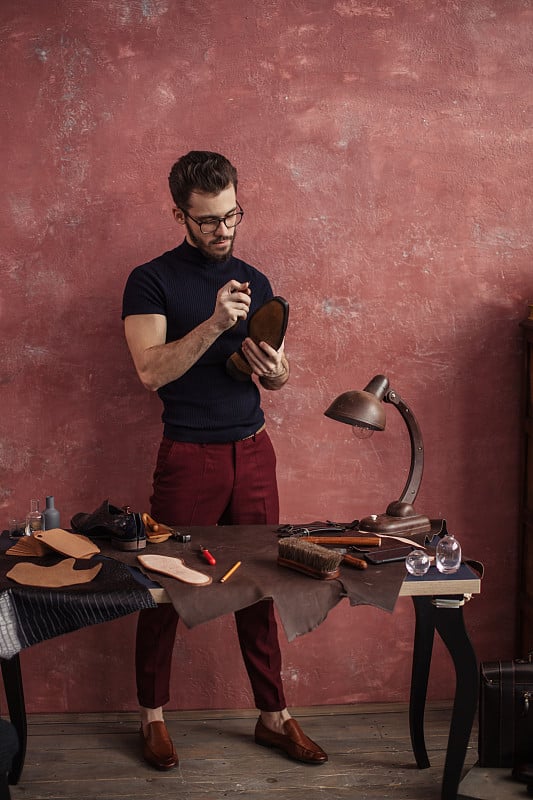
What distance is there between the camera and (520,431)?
3.87 m

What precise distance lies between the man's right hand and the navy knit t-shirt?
30 cm

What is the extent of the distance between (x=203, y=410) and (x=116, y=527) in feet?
1.94

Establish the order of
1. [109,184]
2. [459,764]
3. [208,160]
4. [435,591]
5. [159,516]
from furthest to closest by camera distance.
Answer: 1. [109,184]
2. [159,516]
3. [208,160]
4. [459,764]
5. [435,591]

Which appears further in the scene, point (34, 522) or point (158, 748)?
point (158, 748)

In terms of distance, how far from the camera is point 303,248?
3.72 metres

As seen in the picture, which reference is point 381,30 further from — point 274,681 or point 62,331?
point 274,681

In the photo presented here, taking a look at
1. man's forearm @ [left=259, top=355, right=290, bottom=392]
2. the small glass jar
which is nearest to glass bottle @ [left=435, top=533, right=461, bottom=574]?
the small glass jar

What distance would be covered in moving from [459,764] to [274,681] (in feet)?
2.66

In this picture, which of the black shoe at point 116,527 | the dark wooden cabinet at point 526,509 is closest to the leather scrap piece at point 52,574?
the black shoe at point 116,527

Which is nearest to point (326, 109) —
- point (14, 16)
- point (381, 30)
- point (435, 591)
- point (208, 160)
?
point (381, 30)

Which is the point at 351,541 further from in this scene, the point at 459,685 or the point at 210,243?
the point at 210,243

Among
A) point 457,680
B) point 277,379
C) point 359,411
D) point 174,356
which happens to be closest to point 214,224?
point 174,356

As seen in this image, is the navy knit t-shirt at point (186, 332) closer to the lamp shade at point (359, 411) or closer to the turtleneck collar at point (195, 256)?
the turtleneck collar at point (195, 256)

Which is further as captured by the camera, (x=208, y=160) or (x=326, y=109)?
(x=326, y=109)
